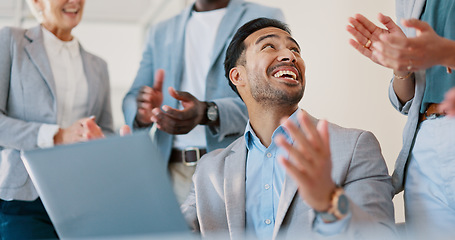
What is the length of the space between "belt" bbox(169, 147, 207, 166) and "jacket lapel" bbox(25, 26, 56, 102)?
568 millimetres

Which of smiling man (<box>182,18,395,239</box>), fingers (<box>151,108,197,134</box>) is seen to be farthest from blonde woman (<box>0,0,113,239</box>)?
smiling man (<box>182,18,395,239</box>)

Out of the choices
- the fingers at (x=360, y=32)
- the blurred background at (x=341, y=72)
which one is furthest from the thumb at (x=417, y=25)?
the blurred background at (x=341, y=72)

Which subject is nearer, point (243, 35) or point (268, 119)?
point (268, 119)

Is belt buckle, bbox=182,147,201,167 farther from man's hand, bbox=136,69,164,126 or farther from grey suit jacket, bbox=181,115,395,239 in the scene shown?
grey suit jacket, bbox=181,115,395,239

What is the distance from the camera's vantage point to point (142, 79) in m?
2.56

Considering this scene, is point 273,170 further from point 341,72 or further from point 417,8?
point 341,72

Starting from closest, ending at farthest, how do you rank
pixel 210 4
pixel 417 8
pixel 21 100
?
pixel 417 8
pixel 21 100
pixel 210 4

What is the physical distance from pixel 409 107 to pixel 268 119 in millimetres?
460

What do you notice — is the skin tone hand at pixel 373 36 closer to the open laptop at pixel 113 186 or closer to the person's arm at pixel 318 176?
the person's arm at pixel 318 176

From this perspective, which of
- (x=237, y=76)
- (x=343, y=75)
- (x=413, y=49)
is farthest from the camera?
(x=343, y=75)

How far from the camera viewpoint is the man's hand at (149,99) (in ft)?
7.37

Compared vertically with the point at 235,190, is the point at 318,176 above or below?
above

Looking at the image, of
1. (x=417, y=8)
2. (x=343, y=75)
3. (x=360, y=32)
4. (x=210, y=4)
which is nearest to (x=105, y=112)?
(x=210, y=4)

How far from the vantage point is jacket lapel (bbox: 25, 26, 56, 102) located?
234 cm
